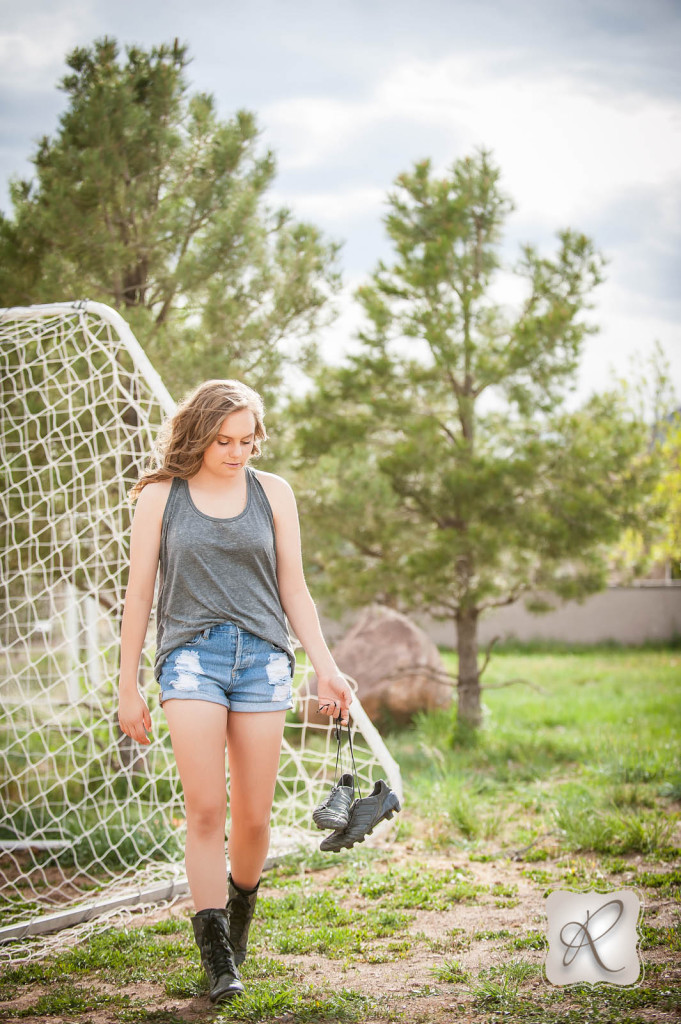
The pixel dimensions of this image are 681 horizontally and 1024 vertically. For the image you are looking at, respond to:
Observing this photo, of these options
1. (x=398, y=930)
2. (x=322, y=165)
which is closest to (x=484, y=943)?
(x=398, y=930)

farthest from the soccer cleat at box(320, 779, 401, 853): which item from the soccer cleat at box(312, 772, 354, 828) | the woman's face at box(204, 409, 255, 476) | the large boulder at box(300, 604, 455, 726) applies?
the large boulder at box(300, 604, 455, 726)

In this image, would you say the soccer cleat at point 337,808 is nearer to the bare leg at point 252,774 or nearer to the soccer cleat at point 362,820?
the soccer cleat at point 362,820

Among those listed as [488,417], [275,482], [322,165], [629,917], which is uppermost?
[322,165]

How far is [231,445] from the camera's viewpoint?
235 centimetres

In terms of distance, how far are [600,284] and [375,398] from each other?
5.68ft

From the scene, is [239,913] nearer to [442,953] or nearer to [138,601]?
[442,953]

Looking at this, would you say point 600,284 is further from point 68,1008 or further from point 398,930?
point 68,1008

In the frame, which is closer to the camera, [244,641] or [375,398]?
[244,641]

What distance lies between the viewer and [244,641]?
2.29 m

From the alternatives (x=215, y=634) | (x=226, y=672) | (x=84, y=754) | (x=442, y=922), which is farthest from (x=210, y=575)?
(x=84, y=754)

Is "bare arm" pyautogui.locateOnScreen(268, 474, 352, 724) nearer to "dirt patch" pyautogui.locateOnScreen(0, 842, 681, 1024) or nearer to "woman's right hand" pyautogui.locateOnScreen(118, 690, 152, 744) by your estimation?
"woman's right hand" pyautogui.locateOnScreen(118, 690, 152, 744)

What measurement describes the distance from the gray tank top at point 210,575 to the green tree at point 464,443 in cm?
361

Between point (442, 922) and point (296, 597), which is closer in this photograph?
point (296, 597)
